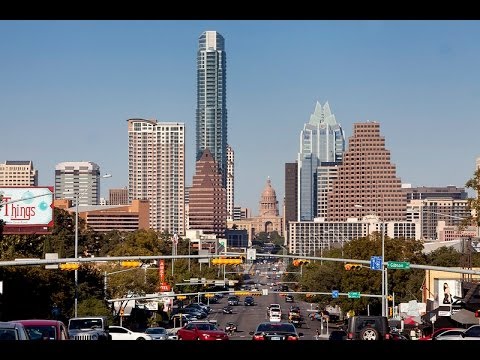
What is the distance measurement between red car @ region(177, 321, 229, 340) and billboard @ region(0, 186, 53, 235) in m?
66.2

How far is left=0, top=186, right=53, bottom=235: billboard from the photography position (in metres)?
113

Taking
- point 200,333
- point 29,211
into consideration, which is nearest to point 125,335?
point 200,333

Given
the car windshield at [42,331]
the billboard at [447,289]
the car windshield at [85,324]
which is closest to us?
the car windshield at [42,331]

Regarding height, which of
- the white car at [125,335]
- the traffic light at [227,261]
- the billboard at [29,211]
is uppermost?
the billboard at [29,211]

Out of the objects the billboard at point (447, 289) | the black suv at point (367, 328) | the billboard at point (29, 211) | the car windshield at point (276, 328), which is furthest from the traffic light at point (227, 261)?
the billboard at point (29, 211)

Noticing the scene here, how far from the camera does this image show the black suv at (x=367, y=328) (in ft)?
148

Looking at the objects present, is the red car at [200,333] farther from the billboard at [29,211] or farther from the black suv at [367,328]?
the billboard at [29,211]

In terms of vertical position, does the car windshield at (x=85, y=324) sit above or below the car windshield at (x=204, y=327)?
above

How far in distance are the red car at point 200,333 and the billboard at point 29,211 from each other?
66156mm
